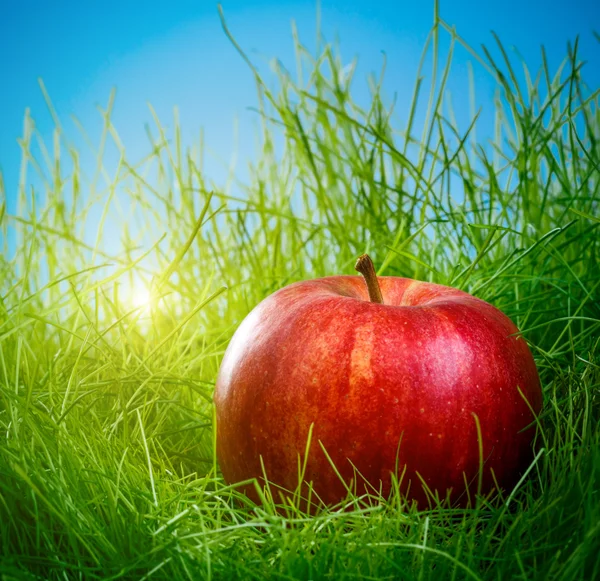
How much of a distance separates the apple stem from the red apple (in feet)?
0.44

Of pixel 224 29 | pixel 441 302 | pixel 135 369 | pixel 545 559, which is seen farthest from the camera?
pixel 224 29

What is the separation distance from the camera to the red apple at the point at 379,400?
1252 mm

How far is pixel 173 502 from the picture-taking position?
132 centimetres

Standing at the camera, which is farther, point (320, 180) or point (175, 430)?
point (320, 180)

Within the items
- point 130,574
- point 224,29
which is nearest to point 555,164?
point 224,29

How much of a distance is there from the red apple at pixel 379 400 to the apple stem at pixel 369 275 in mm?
135

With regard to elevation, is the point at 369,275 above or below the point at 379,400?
above

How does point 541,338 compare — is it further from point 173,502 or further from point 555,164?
point 173,502

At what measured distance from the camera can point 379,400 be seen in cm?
125

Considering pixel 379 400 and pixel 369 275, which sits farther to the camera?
pixel 369 275

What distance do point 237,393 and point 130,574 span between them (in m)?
0.41

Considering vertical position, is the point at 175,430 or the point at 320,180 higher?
the point at 320,180

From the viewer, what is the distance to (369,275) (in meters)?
1.48

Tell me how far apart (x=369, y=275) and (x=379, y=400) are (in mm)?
336
